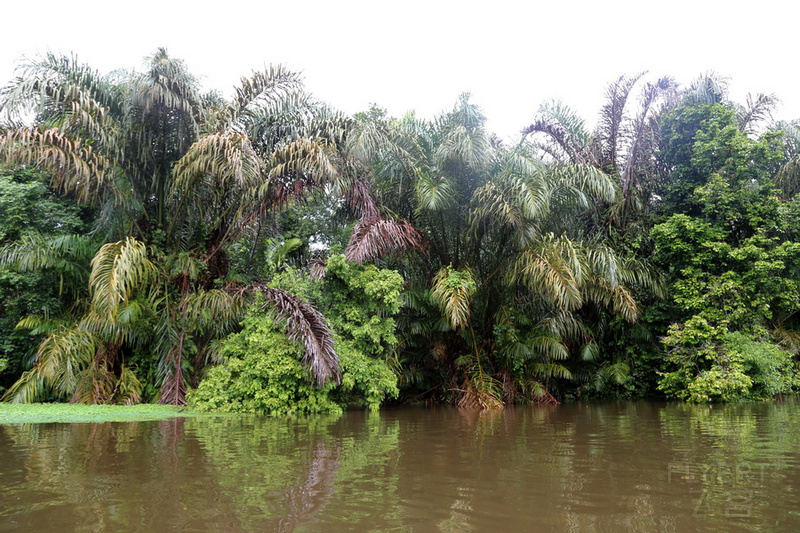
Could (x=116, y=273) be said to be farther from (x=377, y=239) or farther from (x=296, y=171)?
(x=377, y=239)

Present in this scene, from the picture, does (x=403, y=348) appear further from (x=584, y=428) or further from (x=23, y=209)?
(x=23, y=209)

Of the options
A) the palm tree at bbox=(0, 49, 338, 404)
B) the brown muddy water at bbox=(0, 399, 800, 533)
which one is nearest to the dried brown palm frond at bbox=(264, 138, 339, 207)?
the palm tree at bbox=(0, 49, 338, 404)

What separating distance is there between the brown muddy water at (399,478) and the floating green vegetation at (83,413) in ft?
2.15

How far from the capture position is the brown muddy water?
3031 millimetres

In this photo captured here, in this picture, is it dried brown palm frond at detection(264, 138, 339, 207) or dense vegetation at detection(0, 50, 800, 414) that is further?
dried brown palm frond at detection(264, 138, 339, 207)

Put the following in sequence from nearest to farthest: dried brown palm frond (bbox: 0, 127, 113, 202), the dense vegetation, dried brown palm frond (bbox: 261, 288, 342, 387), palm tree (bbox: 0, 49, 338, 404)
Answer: dried brown palm frond (bbox: 261, 288, 342, 387) → dried brown palm frond (bbox: 0, 127, 113, 202) → palm tree (bbox: 0, 49, 338, 404) → the dense vegetation

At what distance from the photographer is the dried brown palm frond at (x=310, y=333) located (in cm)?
920

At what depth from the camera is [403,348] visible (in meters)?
12.5

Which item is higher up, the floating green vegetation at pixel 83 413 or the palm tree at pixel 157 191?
the palm tree at pixel 157 191

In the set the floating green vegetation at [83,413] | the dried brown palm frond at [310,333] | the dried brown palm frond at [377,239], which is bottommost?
the floating green vegetation at [83,413]

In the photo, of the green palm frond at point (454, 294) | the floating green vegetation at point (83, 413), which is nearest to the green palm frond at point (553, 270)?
the green palm frond at point (454, 294)

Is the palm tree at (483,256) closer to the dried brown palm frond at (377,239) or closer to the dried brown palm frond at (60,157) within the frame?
the dried brown palm frond at (377,239)

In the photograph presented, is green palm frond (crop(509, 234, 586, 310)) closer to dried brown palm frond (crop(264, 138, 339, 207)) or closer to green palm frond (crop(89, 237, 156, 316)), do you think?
dried brown palm frond (crop(264, 138, 339, 207))

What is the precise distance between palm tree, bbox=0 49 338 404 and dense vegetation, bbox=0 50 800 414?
0.05 meters
